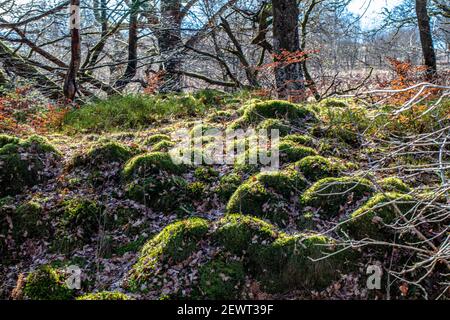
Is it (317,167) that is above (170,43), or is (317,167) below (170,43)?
below

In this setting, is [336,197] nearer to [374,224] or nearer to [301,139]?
[374,224]

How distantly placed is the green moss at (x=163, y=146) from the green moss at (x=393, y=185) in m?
2.62

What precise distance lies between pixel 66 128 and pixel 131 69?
378 centimetres

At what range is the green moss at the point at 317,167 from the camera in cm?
425

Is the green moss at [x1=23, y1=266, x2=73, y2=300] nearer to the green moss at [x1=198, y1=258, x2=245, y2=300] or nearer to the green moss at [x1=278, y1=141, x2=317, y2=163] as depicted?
the green moss at [x1=198, y1=258, x2=245, y2=300]

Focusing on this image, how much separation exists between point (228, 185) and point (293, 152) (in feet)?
3.12

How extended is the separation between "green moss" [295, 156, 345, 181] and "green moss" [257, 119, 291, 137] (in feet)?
2.31

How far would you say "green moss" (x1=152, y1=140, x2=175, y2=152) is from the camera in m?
4.91

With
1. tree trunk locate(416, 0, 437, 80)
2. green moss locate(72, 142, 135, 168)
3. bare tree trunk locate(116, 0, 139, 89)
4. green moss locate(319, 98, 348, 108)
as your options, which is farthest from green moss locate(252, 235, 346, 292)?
bare tree trunk locate(116, 0, 139, 89)

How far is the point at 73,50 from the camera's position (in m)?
6.98

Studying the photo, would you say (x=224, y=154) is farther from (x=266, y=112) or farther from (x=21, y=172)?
(x=21, y=172)

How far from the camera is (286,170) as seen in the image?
14.2ft

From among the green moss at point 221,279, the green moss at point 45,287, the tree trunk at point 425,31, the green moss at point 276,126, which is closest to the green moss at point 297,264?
the green moss at point 221,279

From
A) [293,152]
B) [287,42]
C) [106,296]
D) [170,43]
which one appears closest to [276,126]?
[293,152]
